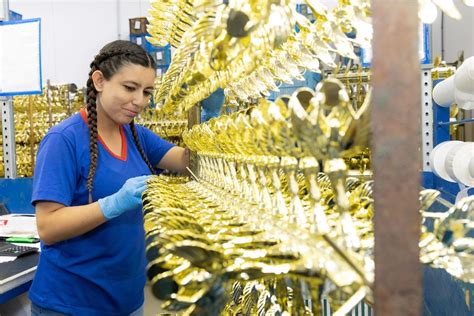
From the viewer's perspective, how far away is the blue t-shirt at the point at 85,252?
133 cm

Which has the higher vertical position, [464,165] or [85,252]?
[464,165]

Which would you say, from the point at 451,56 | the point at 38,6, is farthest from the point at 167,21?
the point at 38,6

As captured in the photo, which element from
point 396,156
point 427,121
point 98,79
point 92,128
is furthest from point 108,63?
point 427,121

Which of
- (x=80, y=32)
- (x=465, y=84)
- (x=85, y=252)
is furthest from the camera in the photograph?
(x=80, y=32)

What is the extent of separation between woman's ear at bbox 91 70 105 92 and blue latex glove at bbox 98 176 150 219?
37 centimetres

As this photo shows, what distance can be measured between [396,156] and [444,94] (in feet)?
4.61

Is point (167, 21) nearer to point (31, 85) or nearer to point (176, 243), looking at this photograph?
point (176, 243)

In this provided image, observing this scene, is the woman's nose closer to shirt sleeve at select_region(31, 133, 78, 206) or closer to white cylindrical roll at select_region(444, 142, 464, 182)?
shirt sleeve at select_region(31, 133, 78, 206)

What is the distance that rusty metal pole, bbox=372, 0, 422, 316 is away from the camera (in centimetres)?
39

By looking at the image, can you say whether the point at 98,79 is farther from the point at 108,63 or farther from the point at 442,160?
the point at 442,160

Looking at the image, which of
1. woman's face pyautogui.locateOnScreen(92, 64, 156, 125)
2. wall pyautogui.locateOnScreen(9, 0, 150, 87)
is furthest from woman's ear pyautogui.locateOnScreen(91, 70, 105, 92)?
wall pyautogui.locateOnScreen(9, 0, 150, 87)

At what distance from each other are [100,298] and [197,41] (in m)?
1.05

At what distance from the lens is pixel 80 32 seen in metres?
6.11

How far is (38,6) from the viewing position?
596 cm
